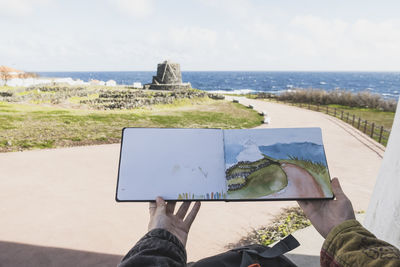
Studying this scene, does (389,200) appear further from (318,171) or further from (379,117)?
(379,117)

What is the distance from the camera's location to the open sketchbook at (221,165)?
1911 mm

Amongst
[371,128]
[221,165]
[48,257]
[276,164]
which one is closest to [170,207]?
[221,165]

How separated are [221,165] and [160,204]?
0.50 m

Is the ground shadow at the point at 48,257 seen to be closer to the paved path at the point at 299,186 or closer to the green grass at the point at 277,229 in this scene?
the green grass at the point at 277,229

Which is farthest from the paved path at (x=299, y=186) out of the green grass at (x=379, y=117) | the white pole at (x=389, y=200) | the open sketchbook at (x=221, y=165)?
the green grass at (x=379, y=117)

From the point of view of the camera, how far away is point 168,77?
31594 mm

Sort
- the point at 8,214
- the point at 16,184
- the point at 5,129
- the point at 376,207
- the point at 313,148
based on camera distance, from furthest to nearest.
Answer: the point at 5,129, the point at 16,184, the point at 8,214, the point at 376,207, the point at 313,148

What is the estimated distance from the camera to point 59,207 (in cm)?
657

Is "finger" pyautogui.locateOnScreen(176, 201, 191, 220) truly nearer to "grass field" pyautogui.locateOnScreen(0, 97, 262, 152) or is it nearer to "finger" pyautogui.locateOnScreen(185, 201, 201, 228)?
"finger" pyautogui.locateOnScreen(185, 201, 201, 228)

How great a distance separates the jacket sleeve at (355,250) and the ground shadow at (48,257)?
13.2 ft

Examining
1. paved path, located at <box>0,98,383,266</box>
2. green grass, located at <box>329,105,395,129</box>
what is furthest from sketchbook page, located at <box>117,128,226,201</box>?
green grass, located at <box>329,105,395,129</box>

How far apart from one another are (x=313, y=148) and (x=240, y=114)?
20130 mm

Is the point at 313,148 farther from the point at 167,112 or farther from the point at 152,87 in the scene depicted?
the point at 152,87

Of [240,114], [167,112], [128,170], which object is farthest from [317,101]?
[128,170]
